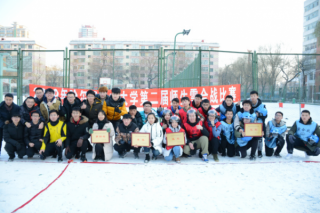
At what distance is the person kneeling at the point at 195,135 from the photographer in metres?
5.19

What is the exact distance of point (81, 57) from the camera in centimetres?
898

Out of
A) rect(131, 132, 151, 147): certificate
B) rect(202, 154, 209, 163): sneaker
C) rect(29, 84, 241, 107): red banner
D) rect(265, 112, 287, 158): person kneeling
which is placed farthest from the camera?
rect(29, 84, 241, 107): red banner

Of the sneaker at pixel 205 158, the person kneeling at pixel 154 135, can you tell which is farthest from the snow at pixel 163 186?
the person kneeling at pixel 154 135

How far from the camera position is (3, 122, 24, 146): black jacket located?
4.97m

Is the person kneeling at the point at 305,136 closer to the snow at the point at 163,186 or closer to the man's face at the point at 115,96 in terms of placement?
the snow at the point at 163,186

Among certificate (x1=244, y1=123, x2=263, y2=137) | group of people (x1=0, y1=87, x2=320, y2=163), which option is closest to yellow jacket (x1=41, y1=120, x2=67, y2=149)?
group of people (x1=0, y1=87, x2=320, y2=163)

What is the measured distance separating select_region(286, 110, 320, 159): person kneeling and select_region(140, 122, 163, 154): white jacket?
315 cm

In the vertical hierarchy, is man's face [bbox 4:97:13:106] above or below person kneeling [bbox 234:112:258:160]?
above

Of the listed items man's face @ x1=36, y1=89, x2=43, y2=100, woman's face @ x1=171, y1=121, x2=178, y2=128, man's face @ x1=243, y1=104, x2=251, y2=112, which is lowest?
woman's face @ x1=171, y1=121, x2=178, y2=128

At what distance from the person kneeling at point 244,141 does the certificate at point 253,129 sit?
98 millimetres

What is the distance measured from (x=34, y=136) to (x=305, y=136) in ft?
21.1

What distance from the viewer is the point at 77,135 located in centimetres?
523

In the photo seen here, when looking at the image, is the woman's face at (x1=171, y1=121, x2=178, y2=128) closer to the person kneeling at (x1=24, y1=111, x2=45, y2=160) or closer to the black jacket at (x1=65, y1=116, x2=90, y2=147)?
the black jacket at (x1=65, y1=116, x2=90, y2=147)

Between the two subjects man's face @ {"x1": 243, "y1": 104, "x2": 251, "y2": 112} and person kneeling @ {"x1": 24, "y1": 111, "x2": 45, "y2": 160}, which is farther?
man's face @ {"x1": 243, "y1": 104, "x2": 251, "y2": 112}
